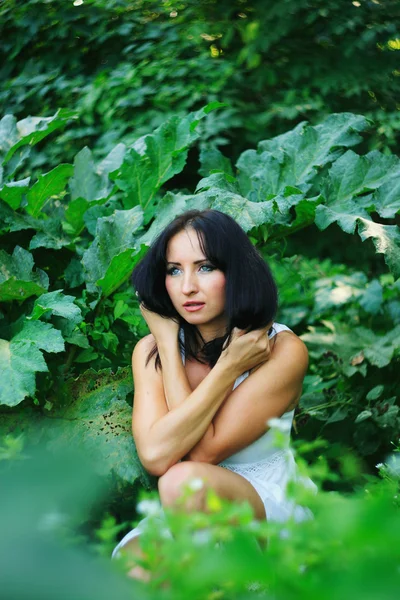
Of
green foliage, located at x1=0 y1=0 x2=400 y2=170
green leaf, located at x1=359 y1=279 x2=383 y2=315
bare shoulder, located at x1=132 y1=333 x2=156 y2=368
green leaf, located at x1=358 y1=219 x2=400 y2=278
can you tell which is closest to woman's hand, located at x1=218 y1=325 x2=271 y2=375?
bare shoulder, located at x1=132 y1=333 x2=156 y2=368

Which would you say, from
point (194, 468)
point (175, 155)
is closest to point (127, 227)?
point (175, 155)

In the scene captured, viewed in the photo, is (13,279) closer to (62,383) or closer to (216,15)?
(62,383)

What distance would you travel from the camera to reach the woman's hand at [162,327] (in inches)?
82.9

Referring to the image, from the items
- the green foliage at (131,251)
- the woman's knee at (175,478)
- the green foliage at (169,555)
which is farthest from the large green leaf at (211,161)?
the green foliage at (169,555)

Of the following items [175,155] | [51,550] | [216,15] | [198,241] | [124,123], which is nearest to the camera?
[51,550]

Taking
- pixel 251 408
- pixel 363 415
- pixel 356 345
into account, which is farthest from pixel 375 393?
pixel 251 408

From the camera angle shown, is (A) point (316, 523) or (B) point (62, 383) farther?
(B) point (62, 383)

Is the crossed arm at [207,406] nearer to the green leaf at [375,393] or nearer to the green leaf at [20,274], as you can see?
the green leaf at [20,274]

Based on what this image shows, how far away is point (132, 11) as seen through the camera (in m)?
4.36

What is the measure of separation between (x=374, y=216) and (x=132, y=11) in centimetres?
192

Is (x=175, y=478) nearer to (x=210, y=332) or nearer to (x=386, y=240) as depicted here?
(x=210, y=332)

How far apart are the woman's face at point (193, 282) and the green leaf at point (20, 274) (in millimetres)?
453

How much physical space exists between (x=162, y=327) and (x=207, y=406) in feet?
1.07

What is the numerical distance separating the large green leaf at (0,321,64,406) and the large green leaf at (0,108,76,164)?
2.81ft
